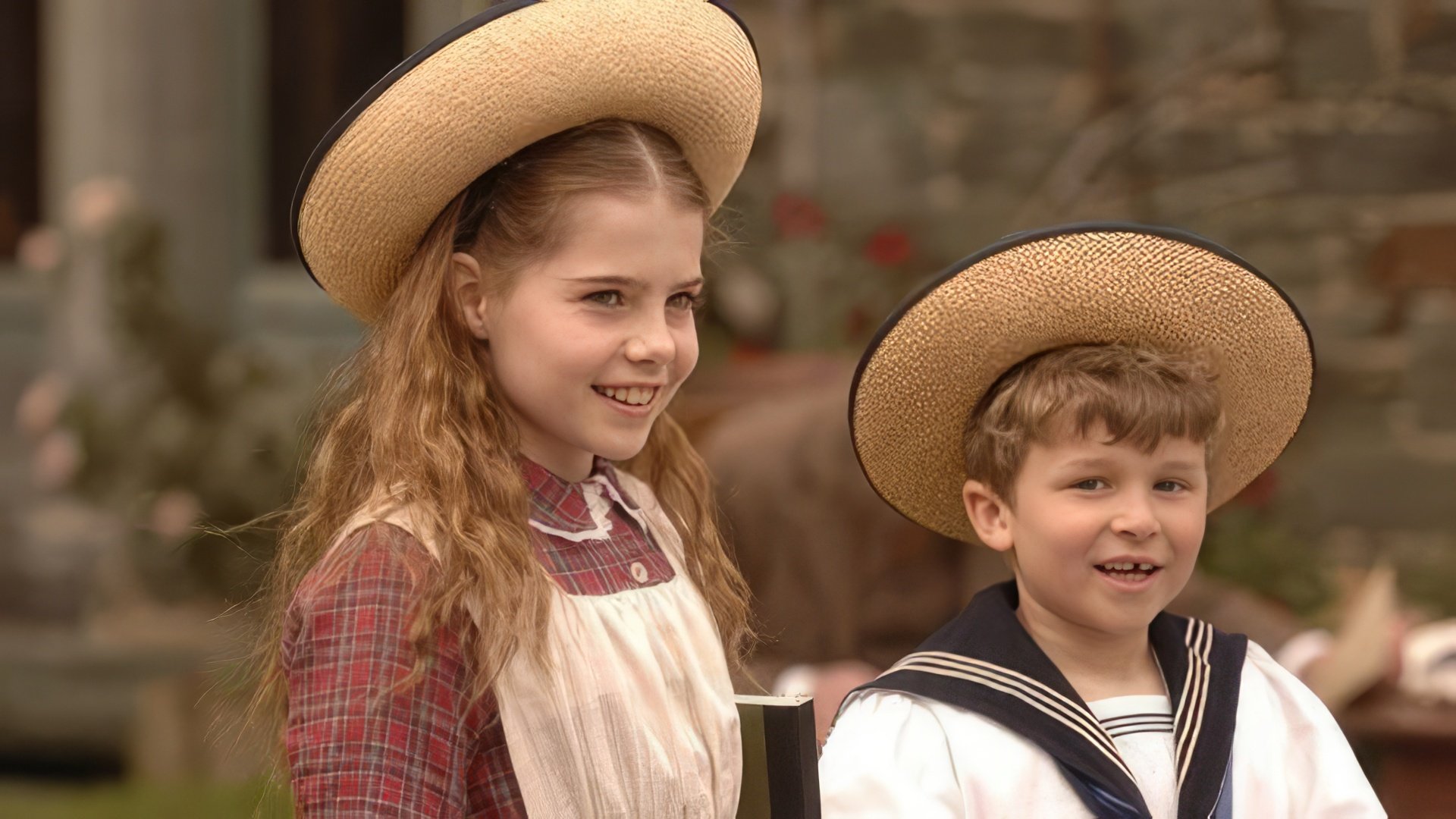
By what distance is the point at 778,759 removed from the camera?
1913 mm

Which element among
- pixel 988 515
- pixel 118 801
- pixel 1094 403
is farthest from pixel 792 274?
pixel 1094 403

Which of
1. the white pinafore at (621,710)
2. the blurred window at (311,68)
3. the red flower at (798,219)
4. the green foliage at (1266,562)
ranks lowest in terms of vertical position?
the green foliage at (1266,562)

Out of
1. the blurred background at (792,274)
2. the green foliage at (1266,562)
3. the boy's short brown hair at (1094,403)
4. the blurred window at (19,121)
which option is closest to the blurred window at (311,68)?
the blurred background at (792,274)

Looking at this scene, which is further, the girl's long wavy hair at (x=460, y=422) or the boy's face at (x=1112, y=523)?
the boy's face at (x=1112, y=523)

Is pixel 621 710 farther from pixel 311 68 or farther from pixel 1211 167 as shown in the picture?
pixel 311 68

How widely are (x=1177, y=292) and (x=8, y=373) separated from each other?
4688 mm

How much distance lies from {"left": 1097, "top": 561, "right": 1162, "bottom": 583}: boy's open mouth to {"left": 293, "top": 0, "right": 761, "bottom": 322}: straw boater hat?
2.40 ft

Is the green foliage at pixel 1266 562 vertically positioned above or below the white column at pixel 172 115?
below

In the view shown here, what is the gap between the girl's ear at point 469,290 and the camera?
186cm

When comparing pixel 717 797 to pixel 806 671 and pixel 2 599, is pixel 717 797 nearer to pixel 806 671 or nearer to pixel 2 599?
pixel 806 671

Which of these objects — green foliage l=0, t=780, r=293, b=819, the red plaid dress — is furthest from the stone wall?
the red plaid dress

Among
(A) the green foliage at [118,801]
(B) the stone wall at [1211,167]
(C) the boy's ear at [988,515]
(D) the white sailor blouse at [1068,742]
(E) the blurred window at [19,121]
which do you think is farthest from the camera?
(E) the blurred window at [19,121]

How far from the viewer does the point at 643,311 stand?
183cm

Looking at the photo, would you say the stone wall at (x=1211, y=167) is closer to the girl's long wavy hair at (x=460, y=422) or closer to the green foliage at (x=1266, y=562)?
the green foliage at (x=1266, y=562)
